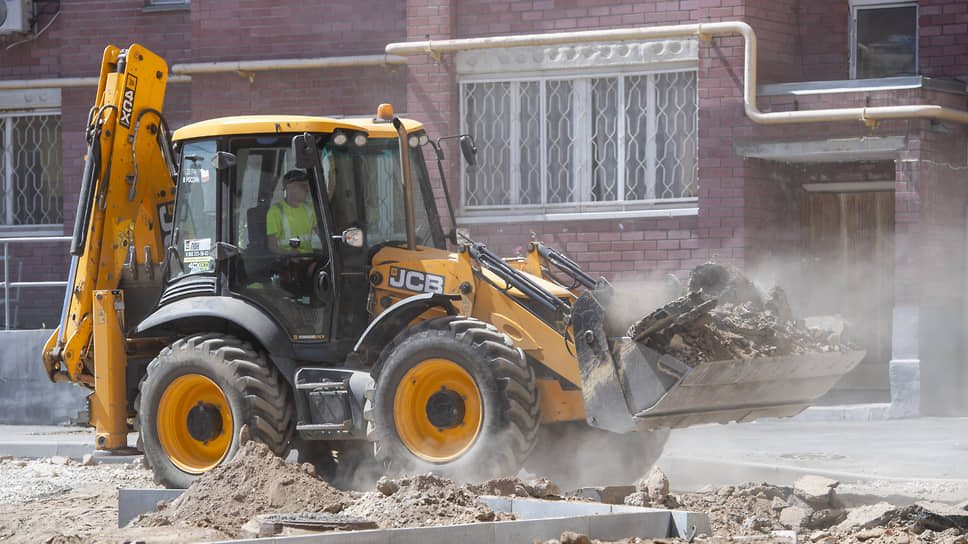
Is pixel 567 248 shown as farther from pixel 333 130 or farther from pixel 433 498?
pixel 433 498

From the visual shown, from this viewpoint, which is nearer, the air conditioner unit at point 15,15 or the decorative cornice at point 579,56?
the decorative cornice at point 579,56

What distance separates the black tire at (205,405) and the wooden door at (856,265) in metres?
9.01

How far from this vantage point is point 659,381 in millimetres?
9297

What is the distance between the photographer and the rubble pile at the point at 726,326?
9.32 meters

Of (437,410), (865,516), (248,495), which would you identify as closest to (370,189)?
(437,410)

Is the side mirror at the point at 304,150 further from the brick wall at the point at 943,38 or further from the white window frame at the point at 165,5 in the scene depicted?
the white window frame at the point at 165,5

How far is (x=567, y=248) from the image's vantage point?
18000mm

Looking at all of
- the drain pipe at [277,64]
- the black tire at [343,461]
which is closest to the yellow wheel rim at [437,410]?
the black tire at [343,461]

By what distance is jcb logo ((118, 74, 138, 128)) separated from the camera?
467 inches

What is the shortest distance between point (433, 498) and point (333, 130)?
139 inches

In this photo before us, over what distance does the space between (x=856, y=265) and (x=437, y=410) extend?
31.4 ft

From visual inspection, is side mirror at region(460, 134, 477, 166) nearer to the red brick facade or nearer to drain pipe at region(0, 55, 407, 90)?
the red brick facade

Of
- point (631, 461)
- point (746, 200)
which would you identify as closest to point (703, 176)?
point (746, 200)

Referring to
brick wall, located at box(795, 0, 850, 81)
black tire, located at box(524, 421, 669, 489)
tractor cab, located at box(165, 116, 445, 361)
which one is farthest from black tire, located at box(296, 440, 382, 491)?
brick wall, located at box(795, 0, 850, 81)
